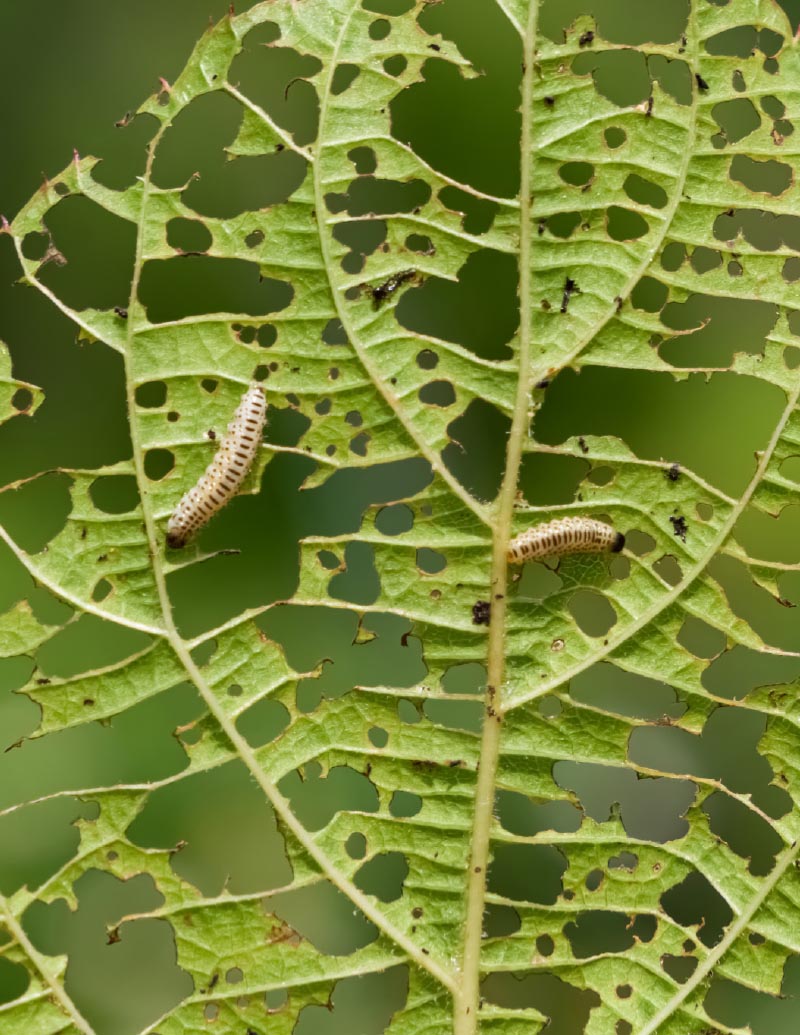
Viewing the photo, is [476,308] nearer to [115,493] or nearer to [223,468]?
[223,468]

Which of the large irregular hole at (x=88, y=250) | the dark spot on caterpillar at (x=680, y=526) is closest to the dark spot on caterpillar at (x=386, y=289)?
the dark spot on caterpillar at (x=680, y=526)

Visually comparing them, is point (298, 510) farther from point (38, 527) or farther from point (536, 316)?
point (536, 316)

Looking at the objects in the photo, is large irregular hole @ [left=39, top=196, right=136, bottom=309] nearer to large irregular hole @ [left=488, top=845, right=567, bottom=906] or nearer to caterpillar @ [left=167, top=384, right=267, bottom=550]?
caterpillar @ [left=167, top=384, right=267, bottom=550]

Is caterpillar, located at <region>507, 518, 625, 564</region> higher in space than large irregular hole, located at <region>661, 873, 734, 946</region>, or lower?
higher

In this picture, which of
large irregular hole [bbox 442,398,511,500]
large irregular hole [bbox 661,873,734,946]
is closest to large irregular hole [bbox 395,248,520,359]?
large irregular hole [bbox 442,398,511,500]

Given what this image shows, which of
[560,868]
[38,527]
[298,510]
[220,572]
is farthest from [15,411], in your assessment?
[560,868]

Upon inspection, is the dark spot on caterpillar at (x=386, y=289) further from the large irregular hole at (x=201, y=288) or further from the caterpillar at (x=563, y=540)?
the caterpillar at (x=563, y=540)
